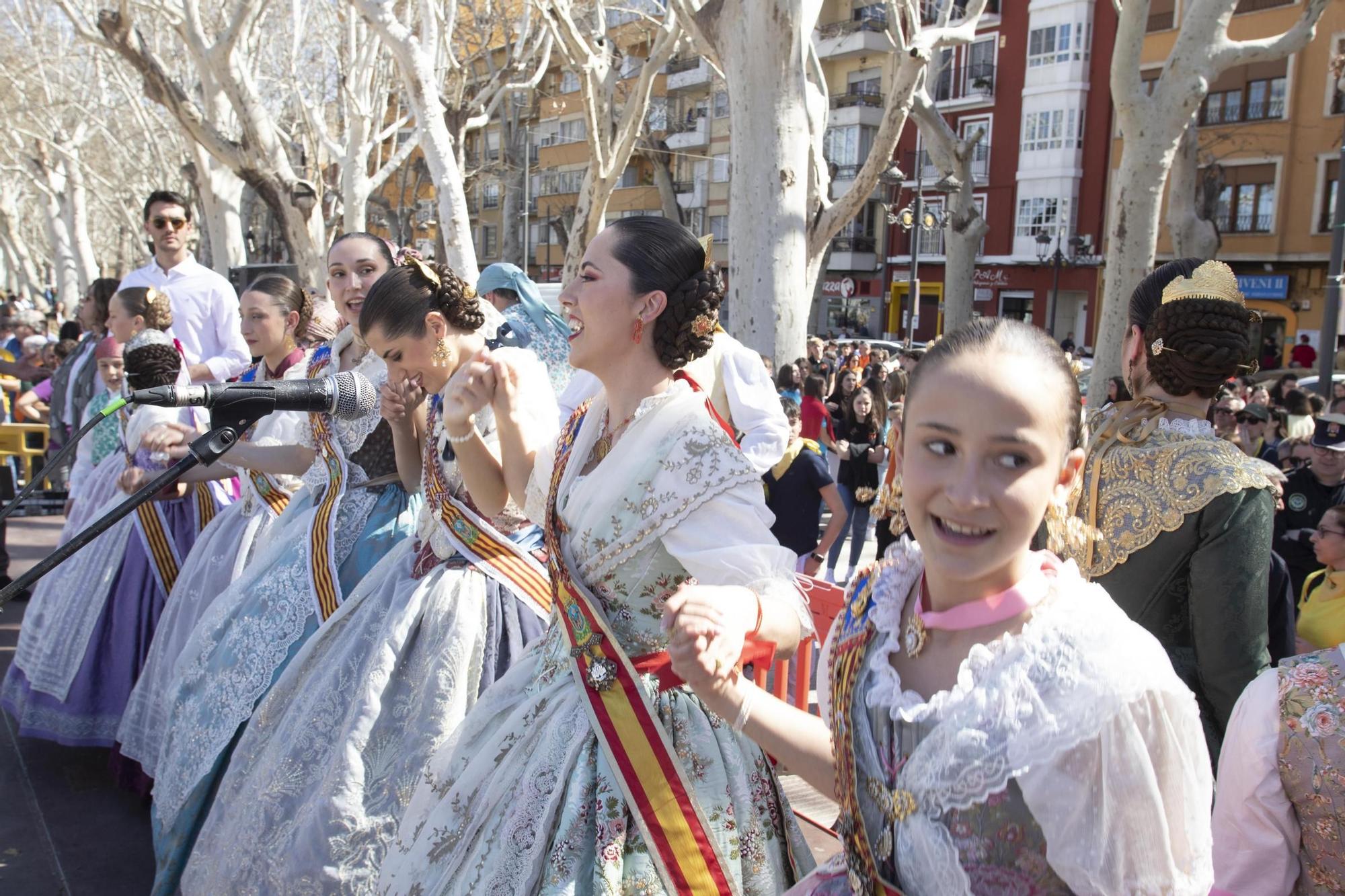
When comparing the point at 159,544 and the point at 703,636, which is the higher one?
the point at 703,636

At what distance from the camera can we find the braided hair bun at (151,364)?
325 centimetres

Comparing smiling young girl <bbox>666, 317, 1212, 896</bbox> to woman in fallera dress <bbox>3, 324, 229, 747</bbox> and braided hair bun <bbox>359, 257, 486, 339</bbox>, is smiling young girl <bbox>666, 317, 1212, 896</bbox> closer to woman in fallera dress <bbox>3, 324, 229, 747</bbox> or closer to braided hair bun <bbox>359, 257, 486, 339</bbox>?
braided hair bun <bbox>359, 257, 486, 339</bbox>

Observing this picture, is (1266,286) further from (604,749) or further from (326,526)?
(604,749)

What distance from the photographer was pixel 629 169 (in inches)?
1741

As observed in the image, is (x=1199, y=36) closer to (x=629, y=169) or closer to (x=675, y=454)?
(x=675, y=454)

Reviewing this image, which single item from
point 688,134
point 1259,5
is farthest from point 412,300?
point 688,134

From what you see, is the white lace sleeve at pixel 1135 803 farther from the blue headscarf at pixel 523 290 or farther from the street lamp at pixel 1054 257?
the street lamp at pixel 1054 257

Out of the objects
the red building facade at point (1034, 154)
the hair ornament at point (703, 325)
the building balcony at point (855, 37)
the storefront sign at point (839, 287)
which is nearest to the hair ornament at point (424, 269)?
the hair ornament at point (703, 325)

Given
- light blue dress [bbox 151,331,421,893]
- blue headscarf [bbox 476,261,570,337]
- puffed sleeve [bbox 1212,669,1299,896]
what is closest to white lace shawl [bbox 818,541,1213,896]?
puffed sleeve [bbox 1212,669,1299,896]

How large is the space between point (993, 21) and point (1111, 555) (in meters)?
36.9

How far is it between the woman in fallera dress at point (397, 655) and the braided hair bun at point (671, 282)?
20.1 inches

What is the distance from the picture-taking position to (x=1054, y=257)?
31984mm

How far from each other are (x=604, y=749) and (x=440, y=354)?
1464 millimetres

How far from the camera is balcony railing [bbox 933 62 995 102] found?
119 ft
